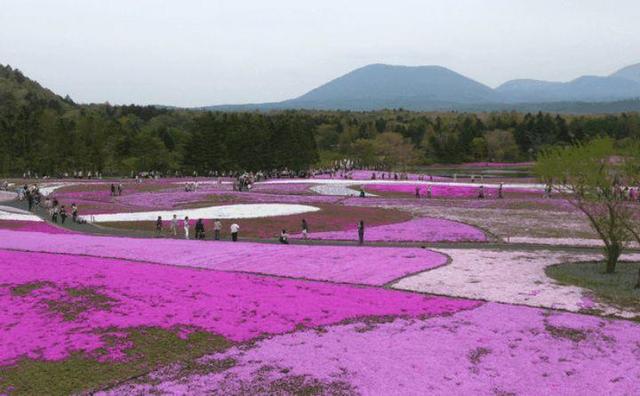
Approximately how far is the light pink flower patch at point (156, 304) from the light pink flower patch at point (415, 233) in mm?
18509

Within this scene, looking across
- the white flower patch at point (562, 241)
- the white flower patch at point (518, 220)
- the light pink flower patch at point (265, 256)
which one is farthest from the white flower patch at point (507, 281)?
the white flower patch at point (518, 220)

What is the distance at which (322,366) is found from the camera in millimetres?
18234

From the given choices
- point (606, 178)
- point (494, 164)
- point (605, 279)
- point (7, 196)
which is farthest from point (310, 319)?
point (494, 164)

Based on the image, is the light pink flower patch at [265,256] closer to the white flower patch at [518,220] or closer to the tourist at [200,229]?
the tourist at [200,229]

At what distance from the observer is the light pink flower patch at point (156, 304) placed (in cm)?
2109

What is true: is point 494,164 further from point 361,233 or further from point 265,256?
point 265,256

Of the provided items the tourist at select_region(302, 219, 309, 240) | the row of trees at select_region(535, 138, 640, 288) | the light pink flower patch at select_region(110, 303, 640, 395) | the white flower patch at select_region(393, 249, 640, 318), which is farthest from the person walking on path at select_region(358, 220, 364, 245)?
the light pink flower patch at select_region(110, 303, 640, 395)

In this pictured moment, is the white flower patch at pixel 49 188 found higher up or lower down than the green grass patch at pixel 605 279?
higher up

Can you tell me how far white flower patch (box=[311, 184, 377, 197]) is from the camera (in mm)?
85250

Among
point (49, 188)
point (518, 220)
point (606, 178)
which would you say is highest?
point (606, 178)

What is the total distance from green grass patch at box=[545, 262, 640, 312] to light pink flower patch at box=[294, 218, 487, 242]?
12.1 m

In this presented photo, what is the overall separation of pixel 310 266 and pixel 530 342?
1648 centimetres

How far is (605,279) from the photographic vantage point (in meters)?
31.6

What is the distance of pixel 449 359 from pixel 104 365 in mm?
11039
